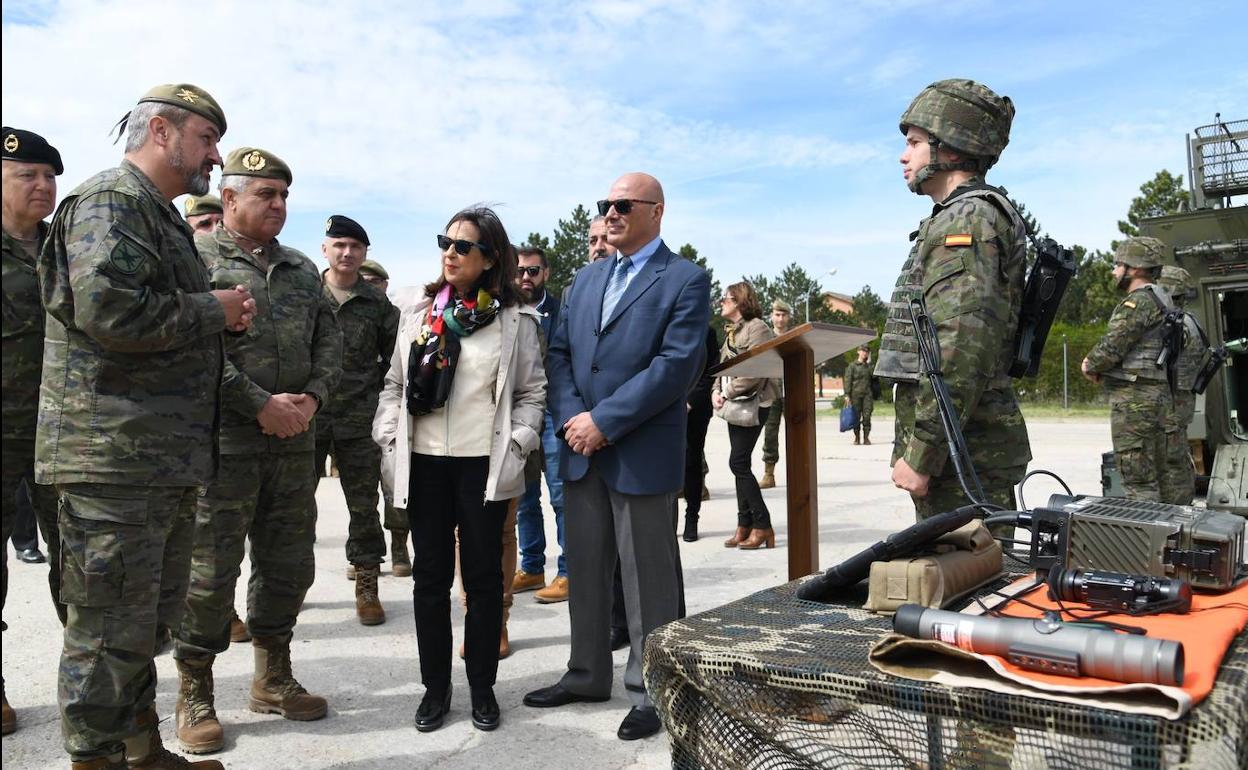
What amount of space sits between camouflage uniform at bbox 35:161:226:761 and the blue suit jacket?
1438 mm

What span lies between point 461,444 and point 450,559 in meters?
0.47

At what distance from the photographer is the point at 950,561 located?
1.93 metres

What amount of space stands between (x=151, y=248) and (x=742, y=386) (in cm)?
520

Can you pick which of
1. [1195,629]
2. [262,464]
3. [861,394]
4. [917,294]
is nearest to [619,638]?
[262,464]

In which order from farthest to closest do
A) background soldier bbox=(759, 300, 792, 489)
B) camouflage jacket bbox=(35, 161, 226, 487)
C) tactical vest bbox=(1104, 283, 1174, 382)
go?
background soldier bbox=(759, 300, 792, 489)
tactical vest bbox=(1104, 283, 1174, 382)
camouflage jacket bbox=(35, 161, 226, 487)

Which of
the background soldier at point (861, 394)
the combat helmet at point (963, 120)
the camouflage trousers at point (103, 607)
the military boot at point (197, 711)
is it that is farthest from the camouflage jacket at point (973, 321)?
the background soldier at point (861, 394)

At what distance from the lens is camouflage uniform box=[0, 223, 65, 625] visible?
3732 mm

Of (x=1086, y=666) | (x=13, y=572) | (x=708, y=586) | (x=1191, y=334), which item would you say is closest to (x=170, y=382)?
(x=1086, y=666)

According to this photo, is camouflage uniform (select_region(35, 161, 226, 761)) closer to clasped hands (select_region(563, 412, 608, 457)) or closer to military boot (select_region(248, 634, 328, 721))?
military boot (select_region(248, 634, 328, 721))

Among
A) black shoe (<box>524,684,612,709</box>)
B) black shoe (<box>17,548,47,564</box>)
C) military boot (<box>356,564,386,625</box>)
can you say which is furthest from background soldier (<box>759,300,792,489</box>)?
black shoe (<box>17,548,47,564</box>)

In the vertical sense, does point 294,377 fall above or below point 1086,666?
above

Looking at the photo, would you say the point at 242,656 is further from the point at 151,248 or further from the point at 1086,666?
the point at 1086,666

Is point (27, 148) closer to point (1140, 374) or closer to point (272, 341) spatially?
point (272, 341)

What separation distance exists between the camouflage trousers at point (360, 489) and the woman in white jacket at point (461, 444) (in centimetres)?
176
